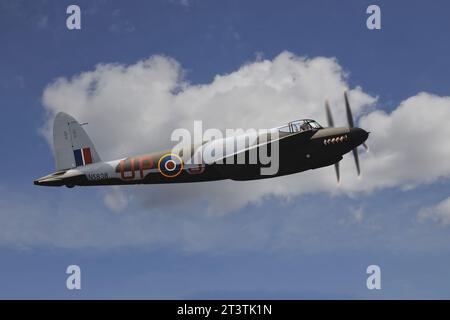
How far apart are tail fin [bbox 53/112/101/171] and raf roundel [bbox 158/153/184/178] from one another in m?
6.31

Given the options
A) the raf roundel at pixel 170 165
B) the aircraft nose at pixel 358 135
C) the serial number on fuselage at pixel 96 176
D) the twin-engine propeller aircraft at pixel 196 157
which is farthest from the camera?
the serial number on fuselage at pixel 96 176

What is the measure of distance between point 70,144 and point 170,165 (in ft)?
30.7

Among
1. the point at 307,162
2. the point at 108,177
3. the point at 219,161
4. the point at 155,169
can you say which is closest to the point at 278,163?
the point at 307,162

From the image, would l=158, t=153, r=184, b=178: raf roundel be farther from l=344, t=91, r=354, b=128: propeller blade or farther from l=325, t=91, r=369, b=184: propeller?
l=344, t=91, r=354, b=128: propeller blade

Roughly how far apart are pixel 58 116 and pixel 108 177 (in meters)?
7.38

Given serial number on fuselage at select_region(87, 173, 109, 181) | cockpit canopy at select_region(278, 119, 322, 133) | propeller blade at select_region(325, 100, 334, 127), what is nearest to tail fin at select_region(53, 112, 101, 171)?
serial number on fuselage at select_region(87, 173, 109, 181)

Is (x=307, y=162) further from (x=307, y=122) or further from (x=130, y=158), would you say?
(x=130, y=158)

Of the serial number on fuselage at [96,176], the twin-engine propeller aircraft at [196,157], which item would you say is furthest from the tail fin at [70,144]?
the serial number on fuselage at [96,176]

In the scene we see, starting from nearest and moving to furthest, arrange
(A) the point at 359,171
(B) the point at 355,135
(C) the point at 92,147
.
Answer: (B) the point at 355,135 → (A) the point at 359,171 → (C) the point at 92,147

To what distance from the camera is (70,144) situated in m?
40.0

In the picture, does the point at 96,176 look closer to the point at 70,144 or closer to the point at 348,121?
the point at 70,144

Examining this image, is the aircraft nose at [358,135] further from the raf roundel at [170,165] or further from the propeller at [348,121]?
the raf roundel at [170,165]

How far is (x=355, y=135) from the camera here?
3509 centimetres

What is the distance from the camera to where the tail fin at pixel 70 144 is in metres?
39.5
